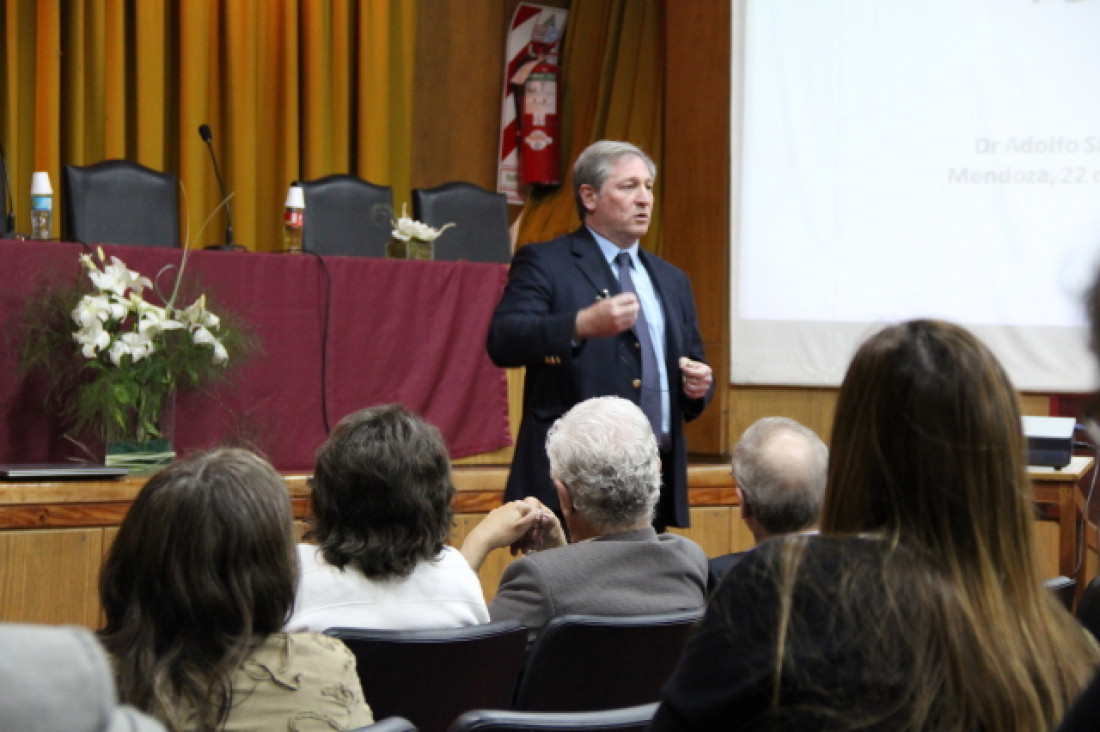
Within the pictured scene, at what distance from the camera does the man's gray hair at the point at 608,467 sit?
2145mm

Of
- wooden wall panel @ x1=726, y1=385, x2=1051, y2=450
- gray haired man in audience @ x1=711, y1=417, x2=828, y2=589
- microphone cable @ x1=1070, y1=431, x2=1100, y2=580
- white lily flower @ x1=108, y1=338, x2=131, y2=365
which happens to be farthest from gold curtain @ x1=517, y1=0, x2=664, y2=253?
gray haired man in audience @ x1=711, y1=417, x2=828, y2=589

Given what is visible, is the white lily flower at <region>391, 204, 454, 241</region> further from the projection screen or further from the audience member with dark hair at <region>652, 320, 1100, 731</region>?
the audience member with dark hair at <region>652, 320, 1100, 731</region>

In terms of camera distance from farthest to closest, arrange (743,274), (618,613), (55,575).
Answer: (743,274)
(55,575)
(618,613)

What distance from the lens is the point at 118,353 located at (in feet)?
11.3

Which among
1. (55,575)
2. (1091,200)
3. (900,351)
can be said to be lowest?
(55,575)

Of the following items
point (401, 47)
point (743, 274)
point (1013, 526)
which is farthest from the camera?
point (401, 47)

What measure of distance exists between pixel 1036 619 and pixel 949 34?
4.02 metres

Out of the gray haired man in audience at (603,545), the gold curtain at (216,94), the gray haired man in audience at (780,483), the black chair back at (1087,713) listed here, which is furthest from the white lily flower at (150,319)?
the black chair back at (1087,713)

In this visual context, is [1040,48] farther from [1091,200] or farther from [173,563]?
[173,563]

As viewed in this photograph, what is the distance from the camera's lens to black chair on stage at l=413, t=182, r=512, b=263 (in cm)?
524

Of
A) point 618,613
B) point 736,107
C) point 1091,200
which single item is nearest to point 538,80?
point 736,107

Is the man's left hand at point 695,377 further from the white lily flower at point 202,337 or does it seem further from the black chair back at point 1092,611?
the black chair back at point 1092,611

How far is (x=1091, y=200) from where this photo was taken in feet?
15.1

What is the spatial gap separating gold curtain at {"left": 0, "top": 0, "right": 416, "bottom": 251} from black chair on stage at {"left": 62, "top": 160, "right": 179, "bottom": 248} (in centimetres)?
117
